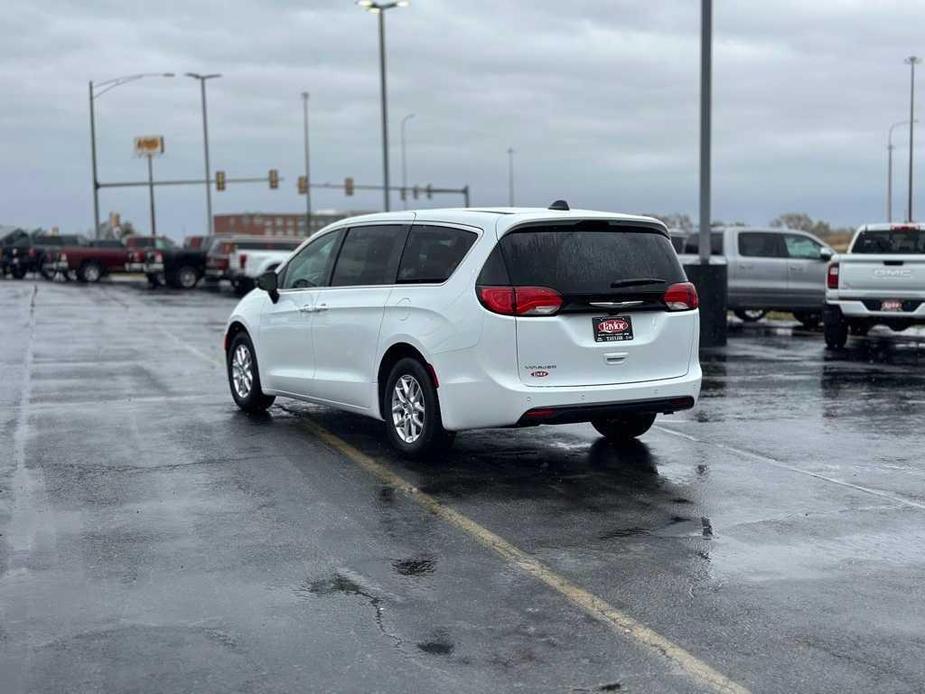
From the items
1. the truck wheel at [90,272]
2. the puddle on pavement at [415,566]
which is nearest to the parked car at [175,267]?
the truck wheel at [90,272]

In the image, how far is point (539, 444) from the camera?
9.57m

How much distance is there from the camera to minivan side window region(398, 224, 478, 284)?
858cm

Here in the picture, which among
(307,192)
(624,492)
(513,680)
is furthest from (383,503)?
(307,192)

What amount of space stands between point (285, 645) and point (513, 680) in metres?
0.95

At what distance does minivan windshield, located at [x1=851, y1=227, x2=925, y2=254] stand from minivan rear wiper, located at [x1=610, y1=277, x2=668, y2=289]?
10.4 meters

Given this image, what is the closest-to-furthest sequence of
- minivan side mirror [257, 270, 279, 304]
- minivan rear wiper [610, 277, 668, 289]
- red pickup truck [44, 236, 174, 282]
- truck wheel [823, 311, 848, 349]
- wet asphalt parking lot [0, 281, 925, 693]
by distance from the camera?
1. wet asphalt parking lot [0, 281, 925, 693]
2. minivan rear wiper [610, 277, 668, 289]
3. minivan side mirror [257, 270, 279, 304]
4. truck wheel [823, 311, 848, 349]
5. red pickup truck [44, 236, 174, 282]

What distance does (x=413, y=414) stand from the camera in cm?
880

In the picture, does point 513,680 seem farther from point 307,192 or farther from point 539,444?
point 307,192

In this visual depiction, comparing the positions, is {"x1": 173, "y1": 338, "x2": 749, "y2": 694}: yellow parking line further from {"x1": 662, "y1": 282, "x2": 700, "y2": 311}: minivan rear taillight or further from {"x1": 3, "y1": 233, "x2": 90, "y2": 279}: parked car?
{"x1": 3, "y1": 233, "x2": 90, "y2": 279}: parked car

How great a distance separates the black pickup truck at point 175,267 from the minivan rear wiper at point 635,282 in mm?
37903

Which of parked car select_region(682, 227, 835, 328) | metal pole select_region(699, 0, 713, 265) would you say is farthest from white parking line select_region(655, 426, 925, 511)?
parked car select_region(682, 227, 835, 328)

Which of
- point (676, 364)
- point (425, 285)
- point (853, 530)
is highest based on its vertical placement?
point (425, 285)

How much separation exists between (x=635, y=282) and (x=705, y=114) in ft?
35.4

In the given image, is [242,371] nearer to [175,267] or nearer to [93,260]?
[175,267]
